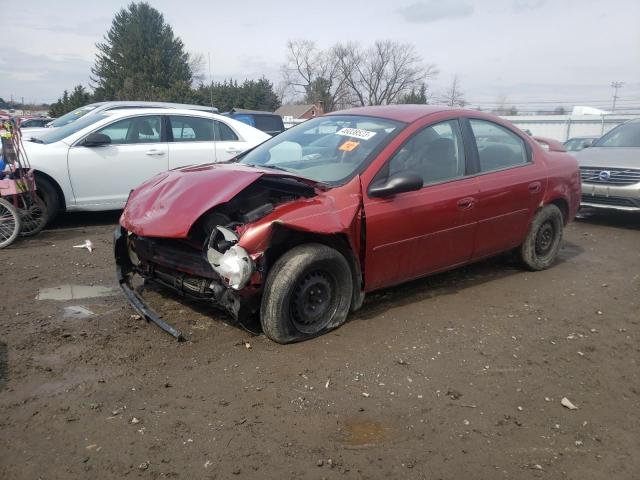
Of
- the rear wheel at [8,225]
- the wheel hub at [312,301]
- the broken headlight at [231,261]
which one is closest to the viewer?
the broken headlight at [231,261]

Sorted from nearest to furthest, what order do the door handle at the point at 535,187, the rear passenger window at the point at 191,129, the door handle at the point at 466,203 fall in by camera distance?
the door handle at the point at 466,203
the door handle at the point at 535,187
the rear passenger window at the point at 191,129

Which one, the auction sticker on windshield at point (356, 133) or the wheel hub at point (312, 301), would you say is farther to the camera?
the auction sticker on windshield at point (356, 133)

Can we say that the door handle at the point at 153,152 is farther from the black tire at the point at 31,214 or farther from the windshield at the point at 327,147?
the windshield at the point at 327,147

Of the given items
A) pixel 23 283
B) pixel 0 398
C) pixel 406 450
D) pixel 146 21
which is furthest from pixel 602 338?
pixel 146 21

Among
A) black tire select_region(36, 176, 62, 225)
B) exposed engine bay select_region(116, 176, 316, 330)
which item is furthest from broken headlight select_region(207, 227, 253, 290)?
black tire select_region(36, 176, 62, 225)

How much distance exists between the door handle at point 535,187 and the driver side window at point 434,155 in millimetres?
996

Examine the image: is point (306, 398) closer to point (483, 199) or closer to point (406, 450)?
point (406, 450)

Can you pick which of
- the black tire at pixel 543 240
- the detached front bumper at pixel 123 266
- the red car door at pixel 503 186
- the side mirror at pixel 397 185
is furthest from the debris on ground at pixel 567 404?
the detached front bumper at pixel 123 266

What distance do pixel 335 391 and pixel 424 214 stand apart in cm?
172

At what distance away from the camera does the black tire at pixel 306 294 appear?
11.8 feet

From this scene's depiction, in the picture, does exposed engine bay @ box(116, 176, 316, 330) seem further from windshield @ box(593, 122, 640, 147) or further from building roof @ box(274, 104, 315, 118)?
building roof @ box(274, 104, 315, 118)

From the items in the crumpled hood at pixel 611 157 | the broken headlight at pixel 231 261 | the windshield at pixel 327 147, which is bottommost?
the broken headlight at pixel 231 261

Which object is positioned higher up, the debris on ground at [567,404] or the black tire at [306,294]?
the black tire at [306,294]

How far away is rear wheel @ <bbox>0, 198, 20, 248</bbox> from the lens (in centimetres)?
611
